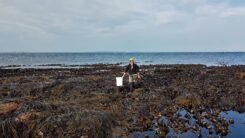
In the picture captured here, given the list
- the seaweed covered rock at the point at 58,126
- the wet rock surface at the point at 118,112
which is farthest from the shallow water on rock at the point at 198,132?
the seaweed covered rock at the point at 58,126

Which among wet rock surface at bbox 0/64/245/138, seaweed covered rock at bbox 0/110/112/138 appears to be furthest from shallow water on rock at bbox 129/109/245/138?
seaweed covered rock at bbox 0/110/112/138

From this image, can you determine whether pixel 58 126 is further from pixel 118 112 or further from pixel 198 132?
pixel 198 132

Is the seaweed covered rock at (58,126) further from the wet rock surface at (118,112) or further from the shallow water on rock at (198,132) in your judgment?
the shallow water on rock at (198,132)

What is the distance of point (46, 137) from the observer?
441 inches

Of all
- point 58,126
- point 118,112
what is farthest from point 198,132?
point 58,126

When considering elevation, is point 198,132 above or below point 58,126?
below

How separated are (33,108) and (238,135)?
8.34 metres

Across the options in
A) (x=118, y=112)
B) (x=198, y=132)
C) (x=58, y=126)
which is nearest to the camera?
(x=58, y=126)

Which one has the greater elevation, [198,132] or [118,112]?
[118,112]

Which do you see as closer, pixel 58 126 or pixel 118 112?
pixel 58 126

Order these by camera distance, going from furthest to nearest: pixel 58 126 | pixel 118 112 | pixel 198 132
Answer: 1. pixel 118 112
2. pixel 198 132
3. pixel 58 126

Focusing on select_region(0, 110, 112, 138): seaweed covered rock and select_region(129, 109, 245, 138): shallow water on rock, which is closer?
select_region(0, 110, 112, 138): seaweed covered rock

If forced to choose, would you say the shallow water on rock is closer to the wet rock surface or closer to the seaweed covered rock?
the wet rock surface

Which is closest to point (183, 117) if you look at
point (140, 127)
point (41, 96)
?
point (140, 127)
